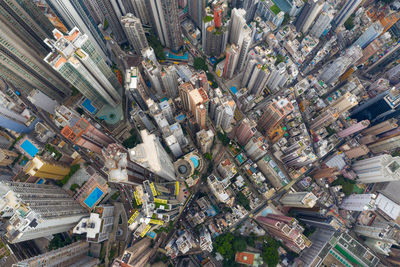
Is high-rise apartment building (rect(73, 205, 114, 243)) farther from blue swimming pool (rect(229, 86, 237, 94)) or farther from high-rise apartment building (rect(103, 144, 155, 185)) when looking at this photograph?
blue swimming pool (rect(229, 86, 237, 94))

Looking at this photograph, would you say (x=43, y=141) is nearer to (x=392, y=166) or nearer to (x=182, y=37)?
(x=182, y=37)

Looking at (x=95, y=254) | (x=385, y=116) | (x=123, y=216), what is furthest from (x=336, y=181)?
(x=95, y=254)

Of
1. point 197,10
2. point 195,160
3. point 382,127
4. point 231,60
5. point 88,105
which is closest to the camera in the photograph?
point 195,160

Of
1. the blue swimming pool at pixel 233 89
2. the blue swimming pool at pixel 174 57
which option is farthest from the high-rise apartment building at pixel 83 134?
the blue swimming pool at pixel 233 89

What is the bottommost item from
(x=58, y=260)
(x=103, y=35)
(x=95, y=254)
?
(x=95, y=254)

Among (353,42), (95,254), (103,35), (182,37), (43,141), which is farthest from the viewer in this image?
(353,42)

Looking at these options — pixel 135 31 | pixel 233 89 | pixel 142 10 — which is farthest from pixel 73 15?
pixel 233 89

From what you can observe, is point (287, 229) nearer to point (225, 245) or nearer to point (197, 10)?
point (225, 245)

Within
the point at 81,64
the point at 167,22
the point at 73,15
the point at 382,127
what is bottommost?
the point at 382,127
